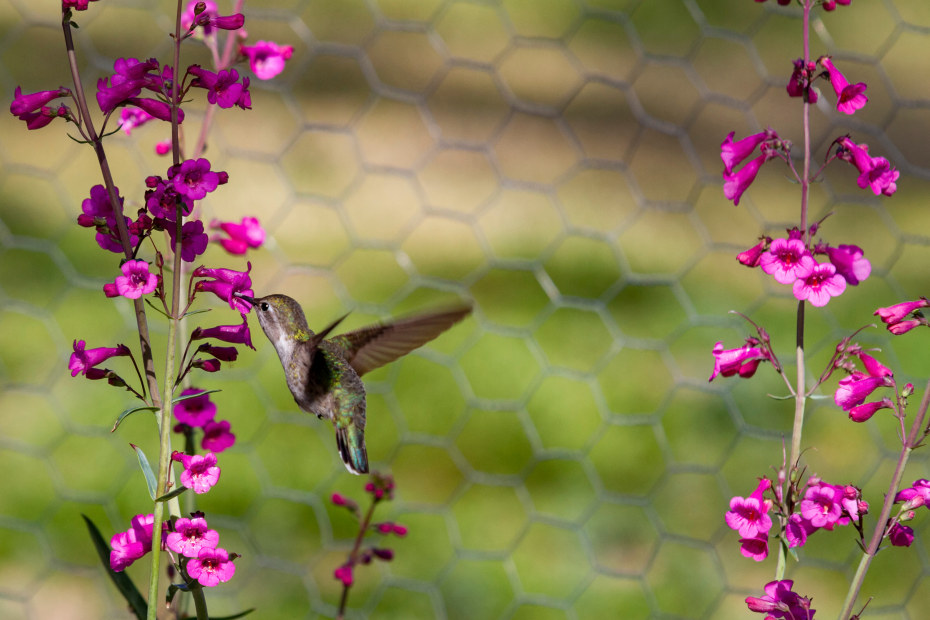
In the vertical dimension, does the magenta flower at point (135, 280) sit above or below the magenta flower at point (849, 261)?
below

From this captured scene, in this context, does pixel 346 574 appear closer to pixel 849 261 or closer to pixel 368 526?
pixel 368 526

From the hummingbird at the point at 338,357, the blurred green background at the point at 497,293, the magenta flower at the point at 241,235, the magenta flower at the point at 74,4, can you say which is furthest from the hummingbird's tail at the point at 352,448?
the blurred green background at the point at 497,293

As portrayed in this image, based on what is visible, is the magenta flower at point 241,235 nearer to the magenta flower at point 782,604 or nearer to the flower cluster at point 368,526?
the flower cluster at point 368,526

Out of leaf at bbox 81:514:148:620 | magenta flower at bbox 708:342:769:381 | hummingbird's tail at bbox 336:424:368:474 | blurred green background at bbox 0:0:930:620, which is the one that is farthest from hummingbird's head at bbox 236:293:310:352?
blurred green background at bbox 0:0:930:620

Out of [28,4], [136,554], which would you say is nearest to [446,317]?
[136,554]

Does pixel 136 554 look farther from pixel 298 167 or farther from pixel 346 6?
pixel 346 6
